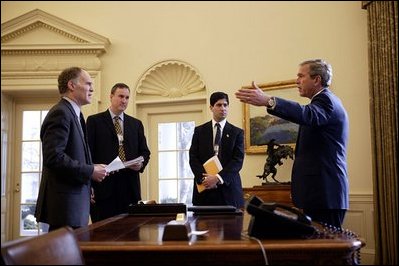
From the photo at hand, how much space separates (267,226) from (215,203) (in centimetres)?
194

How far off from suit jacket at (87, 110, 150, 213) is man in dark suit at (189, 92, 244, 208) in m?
0.43

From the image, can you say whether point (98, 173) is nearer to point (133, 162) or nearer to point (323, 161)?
point (133, 162)

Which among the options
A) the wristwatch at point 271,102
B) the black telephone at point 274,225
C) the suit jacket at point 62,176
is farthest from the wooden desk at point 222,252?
the suit jacket at point 62,176

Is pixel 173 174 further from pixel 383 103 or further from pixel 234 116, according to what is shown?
pixel 383 103

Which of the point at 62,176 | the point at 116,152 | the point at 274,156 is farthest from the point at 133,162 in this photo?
the point at 274,156

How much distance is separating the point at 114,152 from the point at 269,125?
2172 millimetres

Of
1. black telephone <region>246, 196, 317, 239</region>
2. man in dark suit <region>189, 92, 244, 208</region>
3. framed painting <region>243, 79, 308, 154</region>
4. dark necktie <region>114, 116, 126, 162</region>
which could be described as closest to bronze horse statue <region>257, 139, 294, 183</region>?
framed painting <region>243, 79, 308, 154</region>

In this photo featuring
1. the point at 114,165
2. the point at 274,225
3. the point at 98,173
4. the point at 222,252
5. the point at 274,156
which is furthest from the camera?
the point at 274,156

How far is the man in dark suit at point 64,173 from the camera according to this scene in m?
2.07

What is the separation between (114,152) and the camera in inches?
120

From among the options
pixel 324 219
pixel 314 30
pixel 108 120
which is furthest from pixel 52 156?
pixel 314 30

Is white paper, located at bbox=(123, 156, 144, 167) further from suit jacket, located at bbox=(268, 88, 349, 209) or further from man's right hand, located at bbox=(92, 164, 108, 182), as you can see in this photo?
suit jacket, located at bbox=(268, 88, 349, 209)

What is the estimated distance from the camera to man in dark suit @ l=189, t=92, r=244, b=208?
123 inches

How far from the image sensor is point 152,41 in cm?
515
